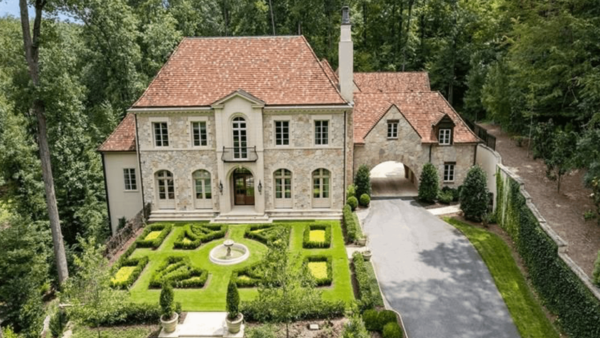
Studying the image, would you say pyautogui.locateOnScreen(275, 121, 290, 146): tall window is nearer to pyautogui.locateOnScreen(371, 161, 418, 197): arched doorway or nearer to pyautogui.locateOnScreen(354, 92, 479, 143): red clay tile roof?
pyautogui.locateOnScreen(354, 92, 479, 143): red clay tile roof

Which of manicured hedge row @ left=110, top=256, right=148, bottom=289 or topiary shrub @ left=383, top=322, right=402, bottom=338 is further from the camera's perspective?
manicured hedge row @ left=110, top=256, right=148, bottom=289

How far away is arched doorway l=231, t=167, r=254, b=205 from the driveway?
26.1 ft

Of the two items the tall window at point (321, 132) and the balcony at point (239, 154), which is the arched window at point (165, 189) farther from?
the tall window at point (321, 132)

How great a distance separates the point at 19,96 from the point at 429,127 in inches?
1022

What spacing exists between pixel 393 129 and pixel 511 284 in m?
14.3

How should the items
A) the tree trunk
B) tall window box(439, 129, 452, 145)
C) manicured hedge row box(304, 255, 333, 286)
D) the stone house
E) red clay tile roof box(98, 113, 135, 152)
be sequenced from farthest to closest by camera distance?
tall window box(439, 129, 452, 145) < red clay tile roof box(98, 113, 135, 152) < the stone house < manicured hedge row box(304, 255, 333, 286) < the tree trunk

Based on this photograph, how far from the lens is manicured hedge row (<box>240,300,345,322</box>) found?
19.1 m

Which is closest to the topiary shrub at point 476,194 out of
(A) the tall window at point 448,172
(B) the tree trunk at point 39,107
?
(A) the tall window at point 448,172

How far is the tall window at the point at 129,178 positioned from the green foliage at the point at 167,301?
1474cm

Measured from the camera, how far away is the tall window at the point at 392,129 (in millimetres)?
32844

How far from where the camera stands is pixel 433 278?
22500mm

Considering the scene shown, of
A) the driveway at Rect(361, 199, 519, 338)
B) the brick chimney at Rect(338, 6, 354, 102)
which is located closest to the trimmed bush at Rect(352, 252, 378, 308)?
the driveway at Rect(361, 199, 519, 338)

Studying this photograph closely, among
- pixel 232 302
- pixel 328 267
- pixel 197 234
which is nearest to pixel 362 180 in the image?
pixel 328 267

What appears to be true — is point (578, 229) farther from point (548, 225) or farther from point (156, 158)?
point (156, 158)
